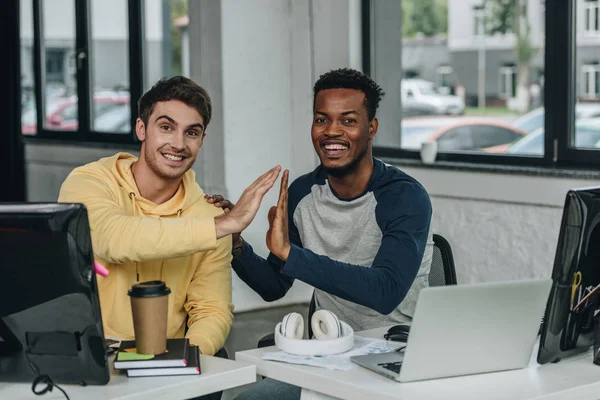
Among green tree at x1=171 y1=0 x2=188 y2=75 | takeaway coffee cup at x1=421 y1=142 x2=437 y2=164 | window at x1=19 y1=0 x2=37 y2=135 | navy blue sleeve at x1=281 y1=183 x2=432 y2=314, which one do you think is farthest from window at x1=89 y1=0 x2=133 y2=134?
navy blue sleeve at x1=281 y1=183 x2=432 y2=314

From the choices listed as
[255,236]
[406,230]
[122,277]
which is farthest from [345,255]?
[255,236]

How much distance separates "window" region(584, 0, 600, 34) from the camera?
155 inches

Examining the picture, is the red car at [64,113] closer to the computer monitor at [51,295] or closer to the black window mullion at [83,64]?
the black window mullion at [83,64]

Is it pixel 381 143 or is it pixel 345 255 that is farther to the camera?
pixel 381 143

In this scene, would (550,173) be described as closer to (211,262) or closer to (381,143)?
(381,143)

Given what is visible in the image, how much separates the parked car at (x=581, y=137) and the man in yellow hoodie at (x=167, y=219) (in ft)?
6.18

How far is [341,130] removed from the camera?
9.30 ft

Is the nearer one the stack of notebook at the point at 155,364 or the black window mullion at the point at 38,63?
the stack of notebook at the point at 155,364

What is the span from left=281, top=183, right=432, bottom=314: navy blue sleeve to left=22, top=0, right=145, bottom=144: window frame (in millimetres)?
4136

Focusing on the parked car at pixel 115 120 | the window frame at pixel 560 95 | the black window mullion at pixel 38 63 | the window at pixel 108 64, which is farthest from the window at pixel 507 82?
the black window mullion at pixel 38 63

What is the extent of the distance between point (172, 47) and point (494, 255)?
3.38 meters

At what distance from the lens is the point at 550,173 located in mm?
3941

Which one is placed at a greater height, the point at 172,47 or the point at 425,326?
the point at 172,47

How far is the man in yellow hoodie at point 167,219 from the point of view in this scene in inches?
91.6
